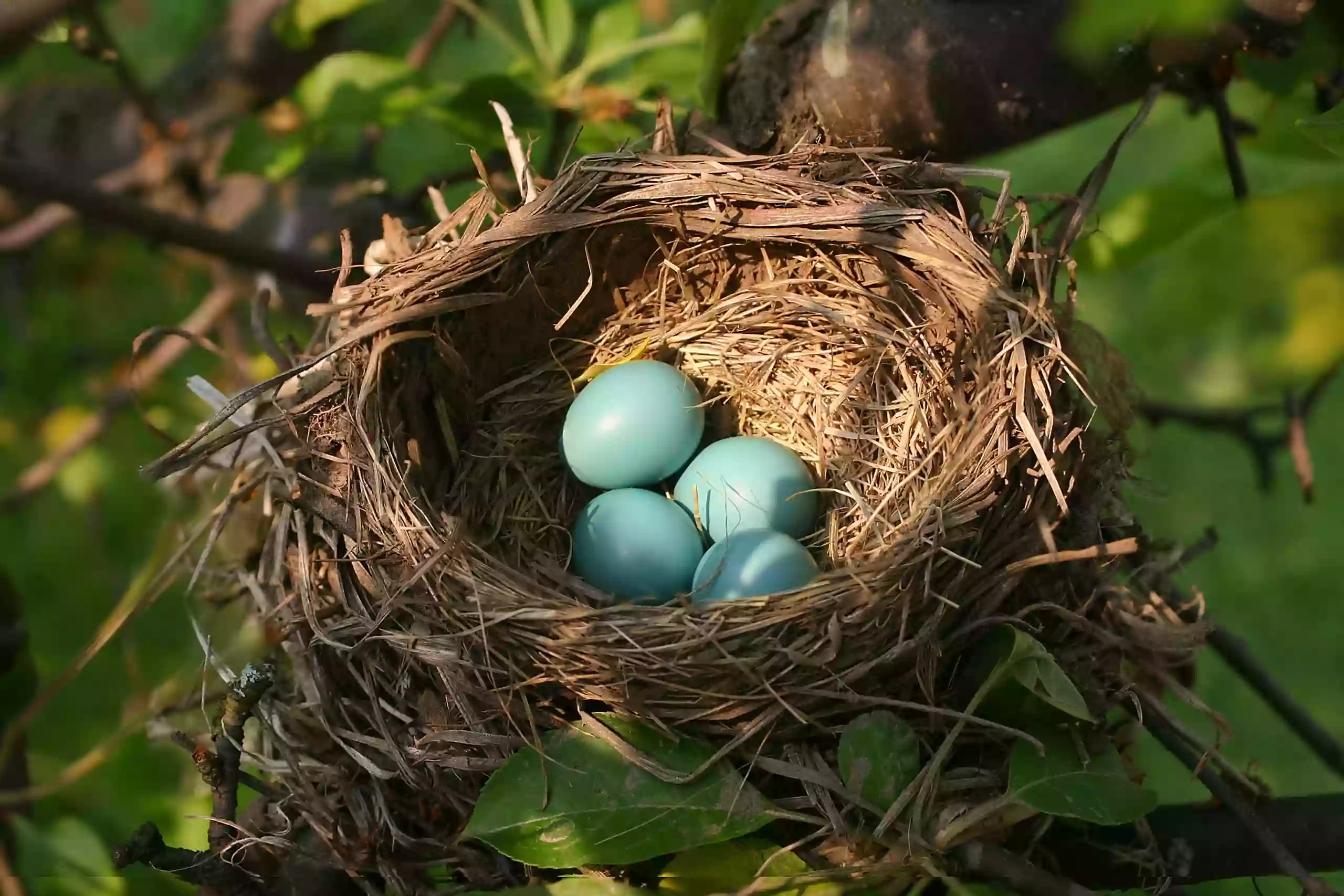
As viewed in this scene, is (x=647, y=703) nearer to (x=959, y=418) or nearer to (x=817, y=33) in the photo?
(x=959, y=418)

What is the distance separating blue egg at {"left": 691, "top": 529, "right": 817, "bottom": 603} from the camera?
3.79 feet

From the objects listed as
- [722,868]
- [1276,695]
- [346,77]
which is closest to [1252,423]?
[1276,695]

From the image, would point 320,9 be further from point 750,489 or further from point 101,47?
point 750,489

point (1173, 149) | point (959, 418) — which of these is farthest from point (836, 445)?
point (1173, 149)

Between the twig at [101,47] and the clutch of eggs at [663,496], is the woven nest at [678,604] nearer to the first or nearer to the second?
the clutch of eggs at [663,496]

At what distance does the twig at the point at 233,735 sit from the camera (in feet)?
2.79

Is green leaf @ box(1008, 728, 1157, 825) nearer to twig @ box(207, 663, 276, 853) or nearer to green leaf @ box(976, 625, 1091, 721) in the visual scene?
green leaf @ box(976, 625, 1091, 721)

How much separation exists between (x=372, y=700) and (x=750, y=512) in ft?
1.69

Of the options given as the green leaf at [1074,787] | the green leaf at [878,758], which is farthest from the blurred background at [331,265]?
the green leaf at [878,758]

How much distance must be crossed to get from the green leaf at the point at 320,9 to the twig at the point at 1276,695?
1.30 metres

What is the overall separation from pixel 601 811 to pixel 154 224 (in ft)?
3.45

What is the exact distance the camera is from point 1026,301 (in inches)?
42.0

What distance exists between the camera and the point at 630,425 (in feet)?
4.27

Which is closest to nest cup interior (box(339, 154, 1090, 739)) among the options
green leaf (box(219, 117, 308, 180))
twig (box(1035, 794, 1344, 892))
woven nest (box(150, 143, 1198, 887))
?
woven nest (box(150, 143, 1198, 887))
